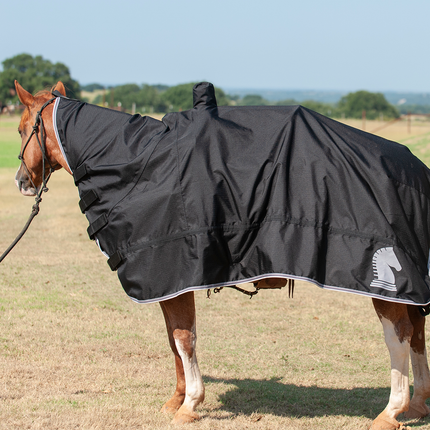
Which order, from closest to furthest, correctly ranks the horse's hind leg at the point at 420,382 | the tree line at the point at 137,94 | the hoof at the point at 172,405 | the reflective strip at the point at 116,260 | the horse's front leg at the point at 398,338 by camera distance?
the horse's front leg at the point at 398,338 < the reflective strip at the point at 116,260 < the horse's hind leg at the point at 420,382 < the hoof at the point at 172,405 < the tree line at the point at 137,94

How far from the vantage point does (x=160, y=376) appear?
15.2 feet

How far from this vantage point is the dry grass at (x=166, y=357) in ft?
12.8

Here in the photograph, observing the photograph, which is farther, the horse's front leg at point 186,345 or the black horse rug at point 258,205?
the horse's front leg at point 186,345

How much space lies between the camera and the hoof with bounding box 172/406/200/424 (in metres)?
3.71

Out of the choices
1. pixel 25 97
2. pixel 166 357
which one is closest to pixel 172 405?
pixel 166 357

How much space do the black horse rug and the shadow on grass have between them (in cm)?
127

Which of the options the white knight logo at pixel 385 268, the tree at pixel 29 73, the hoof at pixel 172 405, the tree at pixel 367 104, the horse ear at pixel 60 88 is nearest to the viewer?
the white knight logo at pixel 385 268

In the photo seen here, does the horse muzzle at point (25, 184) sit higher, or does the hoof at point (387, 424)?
the horse muzzle at point (25, 184)

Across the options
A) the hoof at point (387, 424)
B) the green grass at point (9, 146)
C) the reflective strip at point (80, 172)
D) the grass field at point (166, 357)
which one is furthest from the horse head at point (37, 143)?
the green grass at point (9, 146)

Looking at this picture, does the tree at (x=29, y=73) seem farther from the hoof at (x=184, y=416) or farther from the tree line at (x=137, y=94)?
the hoof at (x=184, y=416)

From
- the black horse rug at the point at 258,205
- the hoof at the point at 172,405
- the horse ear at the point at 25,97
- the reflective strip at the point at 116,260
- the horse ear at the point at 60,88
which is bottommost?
the hoof at the point at 172,405

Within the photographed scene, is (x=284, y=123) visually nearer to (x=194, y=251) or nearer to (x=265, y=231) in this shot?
(x=265, y=231)

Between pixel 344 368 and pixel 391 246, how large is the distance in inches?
83.3

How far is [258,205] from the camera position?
340 cm
